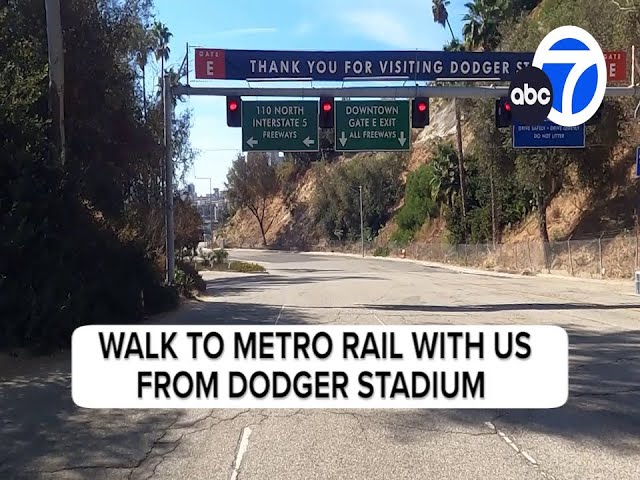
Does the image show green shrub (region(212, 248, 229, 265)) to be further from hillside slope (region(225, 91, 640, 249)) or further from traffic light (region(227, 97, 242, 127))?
traffic light (region(227, 97, 242, 127))

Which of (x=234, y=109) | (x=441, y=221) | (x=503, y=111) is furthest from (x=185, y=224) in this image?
(x=441, y=221)

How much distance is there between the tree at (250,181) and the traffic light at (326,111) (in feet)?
282

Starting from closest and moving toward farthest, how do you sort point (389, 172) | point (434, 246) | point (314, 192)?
point (434, 246) < point (389, 172) < point (314, 192)

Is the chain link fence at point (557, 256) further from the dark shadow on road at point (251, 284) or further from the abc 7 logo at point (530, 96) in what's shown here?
the abc 7 logo at point (530, 96)

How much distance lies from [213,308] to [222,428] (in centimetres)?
1243

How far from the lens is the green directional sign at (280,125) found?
21328 mm

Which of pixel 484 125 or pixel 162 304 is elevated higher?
pixel 484 125

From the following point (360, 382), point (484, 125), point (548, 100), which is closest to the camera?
point (360, 382)

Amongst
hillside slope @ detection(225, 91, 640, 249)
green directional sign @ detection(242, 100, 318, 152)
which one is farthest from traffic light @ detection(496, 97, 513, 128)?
hillside slope @ detection(225, 91, 640, 249)

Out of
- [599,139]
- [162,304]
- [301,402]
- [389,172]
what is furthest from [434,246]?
[301,402]

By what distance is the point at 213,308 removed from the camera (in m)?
19.2

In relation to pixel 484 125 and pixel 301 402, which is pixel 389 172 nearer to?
pixel 484 125

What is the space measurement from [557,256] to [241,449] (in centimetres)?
3630

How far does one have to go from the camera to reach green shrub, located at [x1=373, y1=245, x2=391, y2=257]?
265 ft
